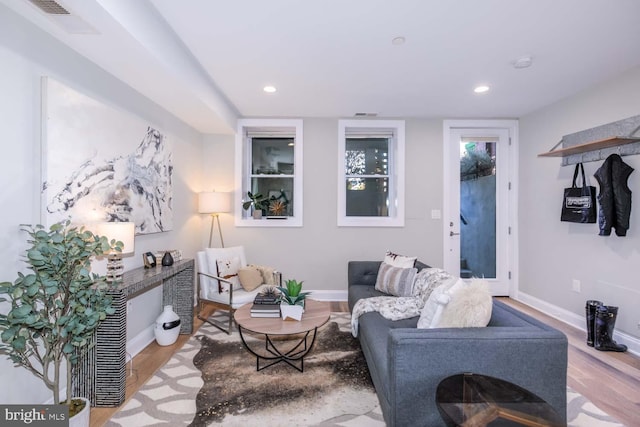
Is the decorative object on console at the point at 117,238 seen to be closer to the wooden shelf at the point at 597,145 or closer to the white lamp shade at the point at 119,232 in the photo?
the white lamp shade at the point at 119,232

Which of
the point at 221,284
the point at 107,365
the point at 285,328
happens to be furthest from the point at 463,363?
the point at 221,284

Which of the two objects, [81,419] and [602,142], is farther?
[602,142]

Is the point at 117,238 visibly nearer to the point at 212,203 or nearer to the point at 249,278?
the point at 249,278

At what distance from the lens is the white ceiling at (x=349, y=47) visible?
1.98 m

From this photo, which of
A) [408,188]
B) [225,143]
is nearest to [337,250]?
[408,188]

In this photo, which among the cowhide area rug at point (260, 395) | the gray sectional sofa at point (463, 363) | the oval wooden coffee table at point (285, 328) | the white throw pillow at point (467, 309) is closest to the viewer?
the gray sectional sofa at point (463, 363)

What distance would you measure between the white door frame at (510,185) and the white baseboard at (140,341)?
12.6ft

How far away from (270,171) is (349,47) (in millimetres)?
2419

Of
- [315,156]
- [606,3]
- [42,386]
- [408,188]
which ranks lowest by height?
[42,386]

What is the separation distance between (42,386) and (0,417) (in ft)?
1.37

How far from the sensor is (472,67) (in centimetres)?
282

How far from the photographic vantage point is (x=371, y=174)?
14.9 feet

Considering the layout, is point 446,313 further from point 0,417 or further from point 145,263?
point 145,263

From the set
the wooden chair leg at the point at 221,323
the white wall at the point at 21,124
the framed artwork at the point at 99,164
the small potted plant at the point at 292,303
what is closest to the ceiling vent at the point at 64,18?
the white wall at the point at 21,124
